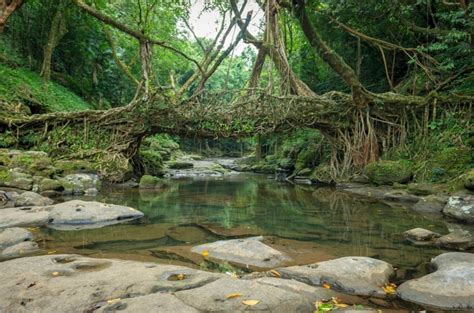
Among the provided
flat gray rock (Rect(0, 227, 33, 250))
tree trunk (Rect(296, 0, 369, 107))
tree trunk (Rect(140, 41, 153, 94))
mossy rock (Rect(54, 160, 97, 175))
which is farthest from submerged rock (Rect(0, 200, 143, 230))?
tree trunk (Rect(296, 0, 369, 107))

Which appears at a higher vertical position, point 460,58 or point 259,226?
point 460,58

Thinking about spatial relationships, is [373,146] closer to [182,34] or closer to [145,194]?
[145,194]

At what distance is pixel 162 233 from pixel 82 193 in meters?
5.01

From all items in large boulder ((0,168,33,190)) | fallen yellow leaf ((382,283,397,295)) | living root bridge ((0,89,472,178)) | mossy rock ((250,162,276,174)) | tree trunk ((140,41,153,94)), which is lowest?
mossy rock ((250,162,276,174))

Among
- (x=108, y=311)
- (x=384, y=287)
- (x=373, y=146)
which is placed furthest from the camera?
(x=373, y=146)

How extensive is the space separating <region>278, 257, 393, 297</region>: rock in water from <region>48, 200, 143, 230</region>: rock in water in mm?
3304

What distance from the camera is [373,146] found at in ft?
38.4

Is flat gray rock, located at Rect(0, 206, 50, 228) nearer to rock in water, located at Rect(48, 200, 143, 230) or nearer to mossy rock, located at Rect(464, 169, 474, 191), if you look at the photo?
rock in water, located at Rect(48, 200, 143, 230)

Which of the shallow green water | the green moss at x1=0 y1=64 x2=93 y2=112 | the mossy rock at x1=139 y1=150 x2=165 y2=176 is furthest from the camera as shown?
the mossy rock at x1=139 y1=150 x2=165 y2=176

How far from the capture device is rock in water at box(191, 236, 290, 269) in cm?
393

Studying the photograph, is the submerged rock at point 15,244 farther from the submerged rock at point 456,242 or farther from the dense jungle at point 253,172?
the submerged rock at point 456,242

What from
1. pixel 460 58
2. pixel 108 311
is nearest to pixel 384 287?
pixel 108 311

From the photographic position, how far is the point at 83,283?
2.80 meters

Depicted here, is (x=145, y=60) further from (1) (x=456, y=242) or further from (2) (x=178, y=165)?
(1) (x=456, y=242)
